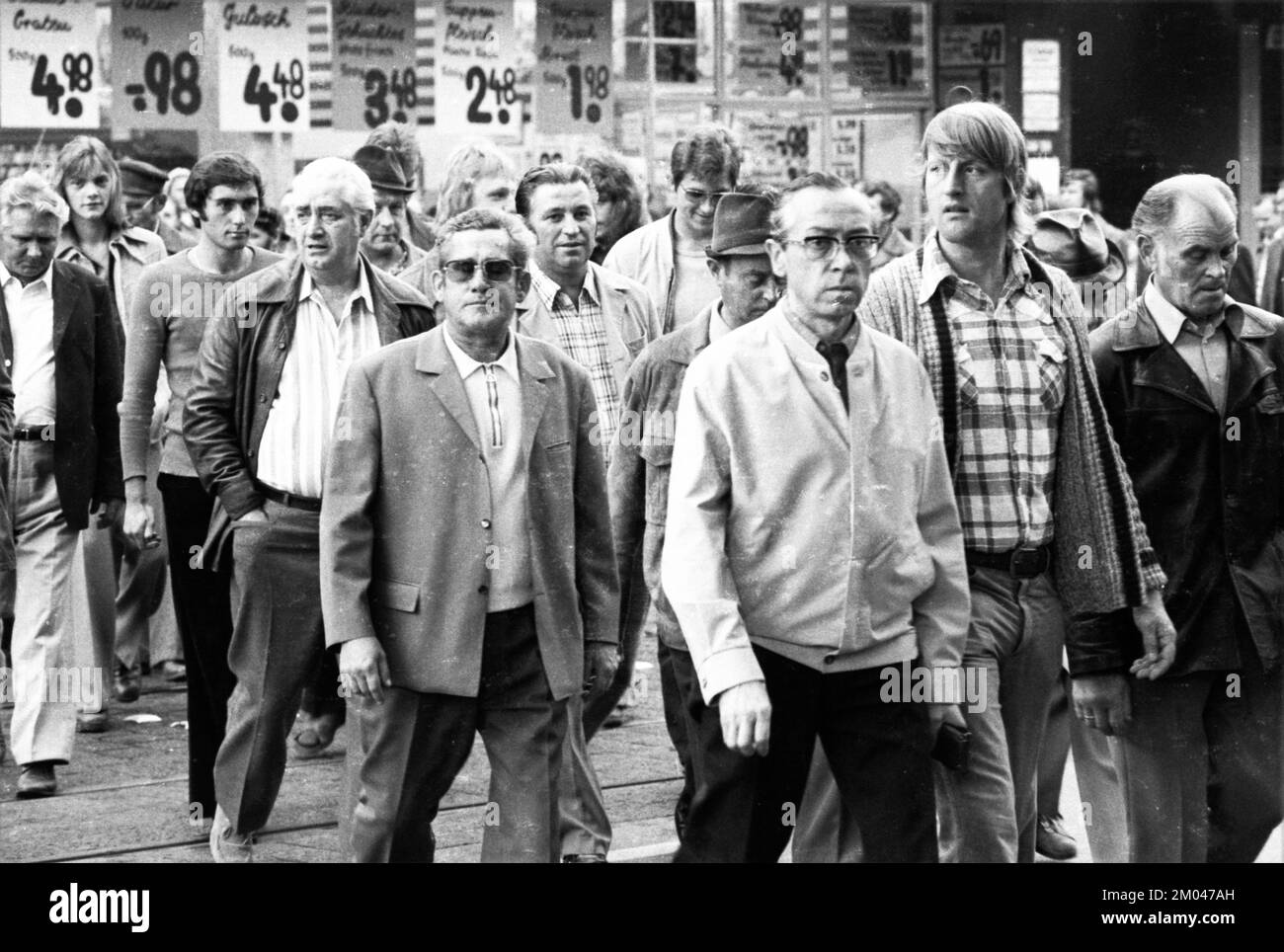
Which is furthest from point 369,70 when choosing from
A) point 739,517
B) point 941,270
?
point 739,517

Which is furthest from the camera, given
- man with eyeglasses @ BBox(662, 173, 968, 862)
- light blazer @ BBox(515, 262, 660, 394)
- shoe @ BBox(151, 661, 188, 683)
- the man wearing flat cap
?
the man wearing flat cap

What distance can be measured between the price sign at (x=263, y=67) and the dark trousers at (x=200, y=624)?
2633mm

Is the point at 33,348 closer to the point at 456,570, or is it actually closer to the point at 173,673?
the point at 173,673

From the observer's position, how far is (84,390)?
25.7 feet

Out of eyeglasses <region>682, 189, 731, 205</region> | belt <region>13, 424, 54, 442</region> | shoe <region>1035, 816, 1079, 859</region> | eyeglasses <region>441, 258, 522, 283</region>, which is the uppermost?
eyeglasses <region>682, 189, 731, 205</region>

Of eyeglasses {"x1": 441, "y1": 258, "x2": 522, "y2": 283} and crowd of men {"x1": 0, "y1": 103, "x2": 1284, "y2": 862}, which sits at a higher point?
eyeglasses {"x1": 441, "y1": 258, "x2": 522, "y2": 283}

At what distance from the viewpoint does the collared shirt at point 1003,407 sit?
5148 millimetres

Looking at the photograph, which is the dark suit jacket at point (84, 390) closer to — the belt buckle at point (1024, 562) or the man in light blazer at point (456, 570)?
the man in light blazer at point (456, 570)

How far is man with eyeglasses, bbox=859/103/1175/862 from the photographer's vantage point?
5.13m

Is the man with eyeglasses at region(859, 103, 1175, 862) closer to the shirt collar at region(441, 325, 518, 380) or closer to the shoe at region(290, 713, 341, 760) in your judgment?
the shirt collar at region(441, 325, 518, 380)

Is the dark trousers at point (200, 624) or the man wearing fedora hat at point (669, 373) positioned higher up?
the man wearing fedora hat at point (669, 373)

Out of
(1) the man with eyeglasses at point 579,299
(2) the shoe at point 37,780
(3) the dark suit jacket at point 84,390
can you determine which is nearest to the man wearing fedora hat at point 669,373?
(1) the man with eyeglasses at point 579,299

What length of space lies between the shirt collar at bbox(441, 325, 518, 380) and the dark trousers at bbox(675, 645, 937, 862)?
3.83 ft

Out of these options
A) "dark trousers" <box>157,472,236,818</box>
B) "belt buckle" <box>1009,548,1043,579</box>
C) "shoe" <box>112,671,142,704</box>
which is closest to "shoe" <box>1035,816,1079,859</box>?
"belt buckle" <box>1009,548,1043,579</box>
